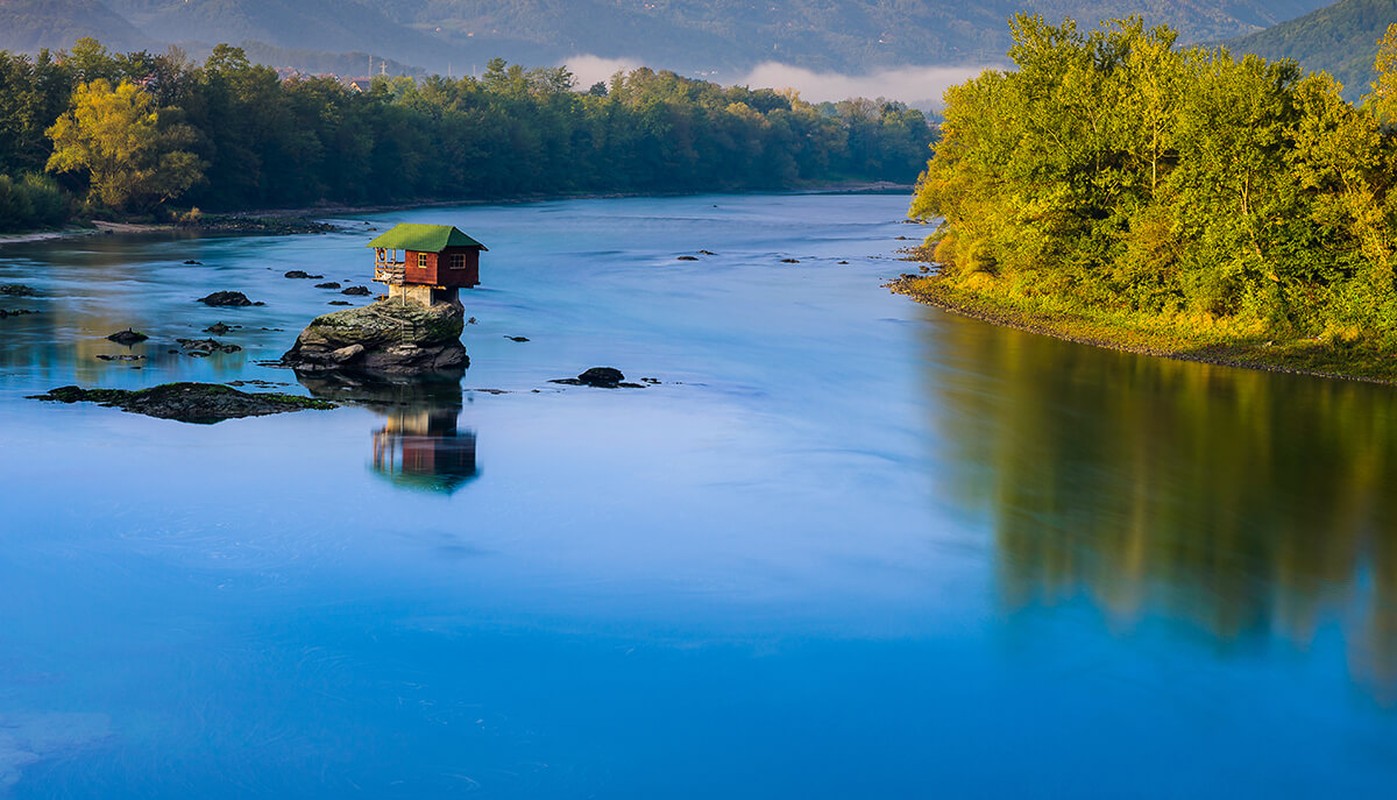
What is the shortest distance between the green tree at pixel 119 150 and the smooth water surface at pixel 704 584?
59615 mm

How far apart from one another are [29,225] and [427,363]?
204 ft

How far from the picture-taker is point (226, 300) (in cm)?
6675

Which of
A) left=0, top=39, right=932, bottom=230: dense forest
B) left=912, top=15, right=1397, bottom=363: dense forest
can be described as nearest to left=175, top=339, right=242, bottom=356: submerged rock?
left=912, top=15, right=1397, bottom=363: dense forest

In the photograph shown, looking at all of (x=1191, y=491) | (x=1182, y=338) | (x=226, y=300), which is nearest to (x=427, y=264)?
(x=226, y=300)

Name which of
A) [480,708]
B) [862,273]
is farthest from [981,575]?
[862,273]

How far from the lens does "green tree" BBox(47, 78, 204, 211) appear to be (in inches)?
4291

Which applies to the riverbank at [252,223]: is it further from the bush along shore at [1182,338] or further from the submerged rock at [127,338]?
the bush along shore at [1182,338]

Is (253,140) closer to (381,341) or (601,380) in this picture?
(381,341)

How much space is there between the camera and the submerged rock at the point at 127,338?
2122 inches

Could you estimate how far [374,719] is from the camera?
875 inches

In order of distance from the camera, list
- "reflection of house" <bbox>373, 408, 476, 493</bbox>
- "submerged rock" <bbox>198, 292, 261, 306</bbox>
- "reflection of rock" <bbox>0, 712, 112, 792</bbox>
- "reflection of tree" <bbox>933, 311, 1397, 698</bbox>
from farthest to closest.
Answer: "submerged rock" <bbox>198, 292, 261, 306</bbox> → "reflection of house" <bbox>373, 408, 476, 493</bbox> → "reflection of tree" <bbox>933, 311, 1397, 698</bbox> → "reflection of rock" <bbox>0, 712, 112, 792</bbox>

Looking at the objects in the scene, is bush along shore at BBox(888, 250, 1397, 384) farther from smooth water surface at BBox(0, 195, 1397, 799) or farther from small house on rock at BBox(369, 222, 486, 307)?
small house on rock at BBox(369, 222, 486, 307)

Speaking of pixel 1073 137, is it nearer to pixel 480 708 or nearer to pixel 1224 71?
pixel 1224 71

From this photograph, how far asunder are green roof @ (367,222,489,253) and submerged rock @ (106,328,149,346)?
993 centimetres
